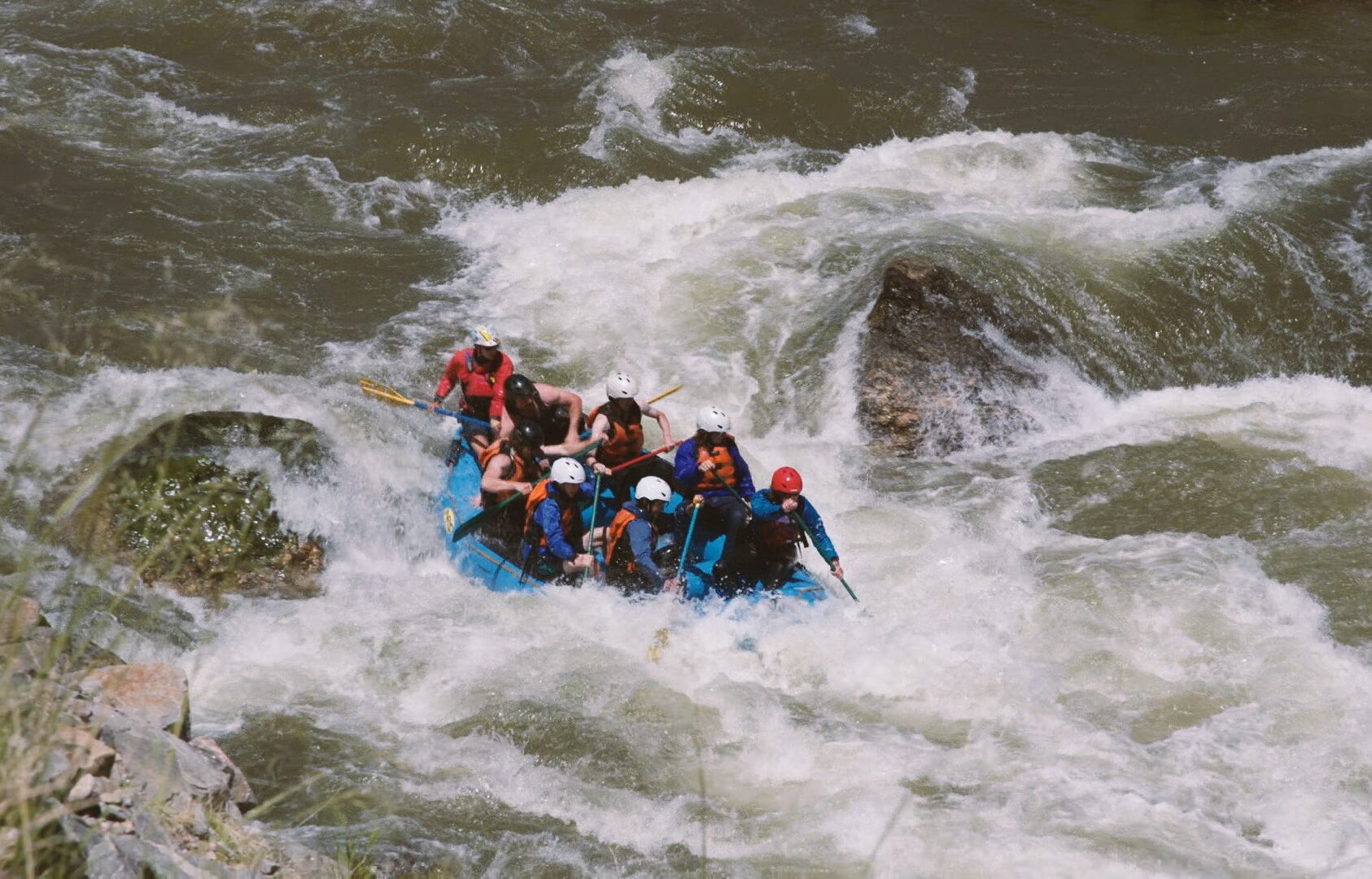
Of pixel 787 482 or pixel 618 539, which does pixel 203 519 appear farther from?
pixel 787 482

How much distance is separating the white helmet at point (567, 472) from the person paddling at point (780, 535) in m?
1.03

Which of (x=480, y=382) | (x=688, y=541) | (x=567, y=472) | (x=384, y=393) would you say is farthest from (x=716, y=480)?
(x=384, y=393)

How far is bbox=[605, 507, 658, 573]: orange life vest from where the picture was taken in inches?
296

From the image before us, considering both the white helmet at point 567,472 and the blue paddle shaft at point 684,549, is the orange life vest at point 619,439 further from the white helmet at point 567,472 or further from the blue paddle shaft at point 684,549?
the blue paddle shaft at point 684,549

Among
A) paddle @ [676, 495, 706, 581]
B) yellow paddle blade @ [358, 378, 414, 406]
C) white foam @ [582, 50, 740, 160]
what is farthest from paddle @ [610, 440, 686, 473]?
white foam @ [582, 50, 740, 160]

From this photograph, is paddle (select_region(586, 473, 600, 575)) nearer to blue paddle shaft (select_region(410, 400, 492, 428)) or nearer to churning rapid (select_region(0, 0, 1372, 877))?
churning rapid (select_region(0, 0, 1372, 877))

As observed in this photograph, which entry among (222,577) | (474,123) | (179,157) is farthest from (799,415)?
(179,157)

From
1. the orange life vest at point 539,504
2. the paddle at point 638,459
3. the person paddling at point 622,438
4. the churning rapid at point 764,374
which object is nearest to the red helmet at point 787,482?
the churning rapid at point 764,374

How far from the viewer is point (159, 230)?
1098 centimetres

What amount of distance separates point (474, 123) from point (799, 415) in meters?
5.25

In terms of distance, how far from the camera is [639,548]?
7.45m

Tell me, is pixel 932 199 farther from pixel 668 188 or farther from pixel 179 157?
pixel 179 157

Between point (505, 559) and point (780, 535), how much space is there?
165 cm

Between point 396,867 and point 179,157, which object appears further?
point 179,157
